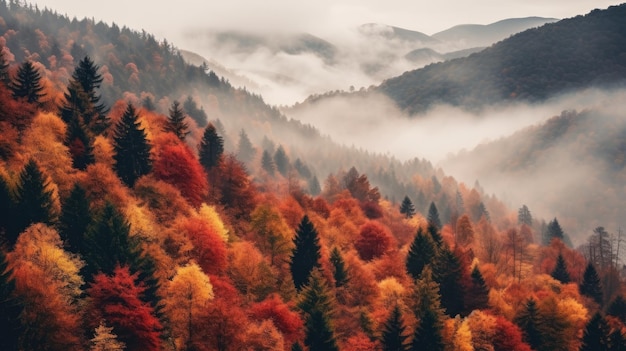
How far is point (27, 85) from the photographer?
2913 inches

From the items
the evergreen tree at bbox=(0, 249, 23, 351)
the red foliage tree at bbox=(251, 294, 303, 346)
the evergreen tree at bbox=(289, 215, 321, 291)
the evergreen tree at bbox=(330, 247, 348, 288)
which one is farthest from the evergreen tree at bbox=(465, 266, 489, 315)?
the evergreen tree at bbox=(0, 249, 23, 351)

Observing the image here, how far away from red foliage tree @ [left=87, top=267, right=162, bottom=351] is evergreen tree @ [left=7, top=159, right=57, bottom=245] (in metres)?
13.0

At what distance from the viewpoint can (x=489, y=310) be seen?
245 feet

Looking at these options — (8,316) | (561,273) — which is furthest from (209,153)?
(561,273)

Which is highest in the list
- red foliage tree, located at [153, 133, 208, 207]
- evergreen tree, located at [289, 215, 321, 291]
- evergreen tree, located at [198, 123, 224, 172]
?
evergreen tree, located at [198, 123, 224, 172]

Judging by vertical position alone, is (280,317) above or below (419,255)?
below

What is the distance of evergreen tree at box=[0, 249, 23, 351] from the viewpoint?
3525cm

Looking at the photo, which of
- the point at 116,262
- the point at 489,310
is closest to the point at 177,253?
the point at 116,262

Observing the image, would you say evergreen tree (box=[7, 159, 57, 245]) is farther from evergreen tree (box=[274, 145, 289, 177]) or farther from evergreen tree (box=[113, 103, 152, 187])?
evergreen tree (box=[274, 145, 289, 177])

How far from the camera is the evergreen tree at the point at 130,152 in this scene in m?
68.8

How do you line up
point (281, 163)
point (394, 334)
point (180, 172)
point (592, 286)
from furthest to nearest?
point (281, 163) → point (592, 286) → point (180, 172) → point (394, 334)

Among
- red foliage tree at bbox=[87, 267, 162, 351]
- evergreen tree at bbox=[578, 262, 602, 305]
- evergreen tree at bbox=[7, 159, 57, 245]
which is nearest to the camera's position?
red foliage tree at bbox=[87, 267, 162, 351]

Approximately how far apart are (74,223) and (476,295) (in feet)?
185

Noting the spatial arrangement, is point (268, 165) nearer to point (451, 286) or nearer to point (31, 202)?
point (451, 286)
